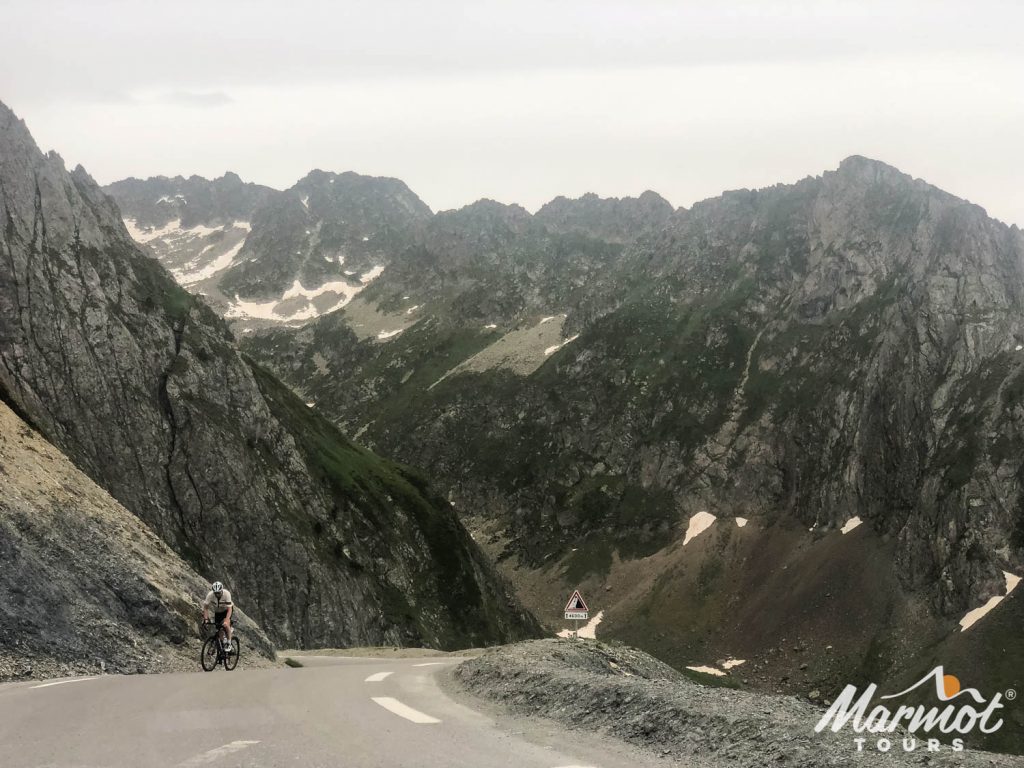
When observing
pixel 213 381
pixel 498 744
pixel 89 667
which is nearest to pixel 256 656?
pixel 89 667

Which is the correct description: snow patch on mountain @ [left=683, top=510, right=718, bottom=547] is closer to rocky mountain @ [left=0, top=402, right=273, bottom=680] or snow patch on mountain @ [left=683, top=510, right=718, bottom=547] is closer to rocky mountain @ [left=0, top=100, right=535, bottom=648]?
rocky mountain @ [left=0, top=100, right=535, bottom=648]

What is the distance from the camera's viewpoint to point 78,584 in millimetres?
29500

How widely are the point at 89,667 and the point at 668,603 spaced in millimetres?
139279

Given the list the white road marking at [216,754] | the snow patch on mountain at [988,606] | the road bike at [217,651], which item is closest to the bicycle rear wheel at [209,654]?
the road bike at [217,651]

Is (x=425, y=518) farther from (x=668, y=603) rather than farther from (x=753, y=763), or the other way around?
(x=753, y=763)

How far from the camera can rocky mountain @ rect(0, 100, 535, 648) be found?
76.7 metres

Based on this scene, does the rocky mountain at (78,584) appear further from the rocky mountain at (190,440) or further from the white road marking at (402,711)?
the rocky mountain at (190,440)

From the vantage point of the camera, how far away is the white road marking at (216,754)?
33.2 feet

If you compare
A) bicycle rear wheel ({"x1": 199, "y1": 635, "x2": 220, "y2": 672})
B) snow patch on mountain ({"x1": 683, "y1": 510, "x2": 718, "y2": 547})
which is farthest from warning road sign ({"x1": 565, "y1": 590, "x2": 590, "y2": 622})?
snow patch on mountain ({"x1": 683, "y1": 510, "x2": 718, "y2": 547})

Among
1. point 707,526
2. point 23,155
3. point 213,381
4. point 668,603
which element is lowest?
point 668,603

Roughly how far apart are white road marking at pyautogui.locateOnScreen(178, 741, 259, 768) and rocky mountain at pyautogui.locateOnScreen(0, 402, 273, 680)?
16543 mm

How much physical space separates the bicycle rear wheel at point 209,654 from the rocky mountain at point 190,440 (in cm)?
4738

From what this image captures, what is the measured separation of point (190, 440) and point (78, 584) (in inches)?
2303

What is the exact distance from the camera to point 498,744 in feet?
39.1
